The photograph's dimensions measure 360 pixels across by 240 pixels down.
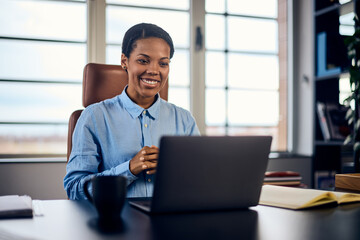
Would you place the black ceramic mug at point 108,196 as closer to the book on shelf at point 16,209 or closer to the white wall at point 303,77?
the book on shelf at point 16,209

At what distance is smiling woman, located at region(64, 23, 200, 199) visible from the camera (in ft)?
4.76

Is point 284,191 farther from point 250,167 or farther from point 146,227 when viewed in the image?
point 146,227

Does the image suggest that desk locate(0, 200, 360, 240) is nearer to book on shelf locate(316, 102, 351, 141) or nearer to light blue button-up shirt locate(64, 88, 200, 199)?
light blue button-up shirt locate(64, 88, 200, 199)

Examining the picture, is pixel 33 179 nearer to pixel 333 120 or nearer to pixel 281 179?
pixel 281 179

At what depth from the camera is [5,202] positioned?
37.4 inches

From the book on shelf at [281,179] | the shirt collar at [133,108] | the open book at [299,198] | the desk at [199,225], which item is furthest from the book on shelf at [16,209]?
the book on shelf at [281,179]

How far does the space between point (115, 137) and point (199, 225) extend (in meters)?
0.82

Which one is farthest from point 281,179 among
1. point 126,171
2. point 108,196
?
point 108,196

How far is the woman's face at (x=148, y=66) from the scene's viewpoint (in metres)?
1.60

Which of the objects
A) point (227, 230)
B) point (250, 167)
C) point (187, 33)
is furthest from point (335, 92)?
point (227, 230)

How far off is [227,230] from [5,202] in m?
0.55

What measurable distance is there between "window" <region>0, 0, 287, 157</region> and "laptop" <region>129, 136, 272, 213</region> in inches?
82.5

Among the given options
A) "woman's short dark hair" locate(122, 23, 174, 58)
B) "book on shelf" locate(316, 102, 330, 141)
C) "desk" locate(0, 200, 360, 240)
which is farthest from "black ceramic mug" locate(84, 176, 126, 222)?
"book on shelf" locate(316, 102, 330, 141)

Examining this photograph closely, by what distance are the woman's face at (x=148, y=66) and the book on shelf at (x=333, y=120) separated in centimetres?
180
